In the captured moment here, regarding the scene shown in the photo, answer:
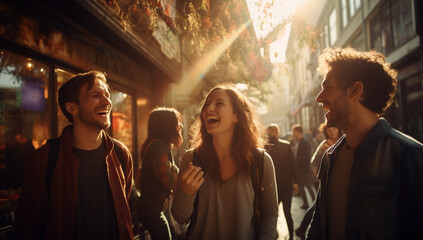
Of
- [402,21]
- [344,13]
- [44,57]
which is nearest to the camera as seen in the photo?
[44,57]

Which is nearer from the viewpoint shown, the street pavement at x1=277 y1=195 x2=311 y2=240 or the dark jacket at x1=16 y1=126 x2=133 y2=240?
the dark jacket at x1=16 y1=126 x2=133 y2=240

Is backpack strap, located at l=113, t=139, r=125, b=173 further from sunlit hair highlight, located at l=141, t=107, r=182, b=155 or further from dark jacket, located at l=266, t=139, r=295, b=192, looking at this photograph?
dark jacket, located at l=266, t=139, r=295, b=192

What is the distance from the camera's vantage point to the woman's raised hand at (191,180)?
7.11ft

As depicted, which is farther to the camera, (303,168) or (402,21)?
(402,21)

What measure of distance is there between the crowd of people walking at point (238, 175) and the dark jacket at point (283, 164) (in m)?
A: 3.07

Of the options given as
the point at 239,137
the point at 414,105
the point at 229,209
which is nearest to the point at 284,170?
the point at 239,137

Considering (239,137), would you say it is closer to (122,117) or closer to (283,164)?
(283,164)

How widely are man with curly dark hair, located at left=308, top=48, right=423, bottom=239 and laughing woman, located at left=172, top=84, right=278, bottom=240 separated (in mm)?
480

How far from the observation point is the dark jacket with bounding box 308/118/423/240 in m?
1.77

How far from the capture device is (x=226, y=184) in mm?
2389

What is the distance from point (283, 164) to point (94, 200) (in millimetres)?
4077

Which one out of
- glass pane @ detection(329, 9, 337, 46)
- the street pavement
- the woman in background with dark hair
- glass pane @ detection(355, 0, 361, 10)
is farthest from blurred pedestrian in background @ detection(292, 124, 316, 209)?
glass pane @ detection(329, 9, 337, 46)

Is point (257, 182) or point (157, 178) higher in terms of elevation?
point (257, 182)

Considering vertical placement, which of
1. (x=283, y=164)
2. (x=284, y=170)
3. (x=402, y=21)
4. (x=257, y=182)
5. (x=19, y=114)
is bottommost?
(x=284, y=170)
